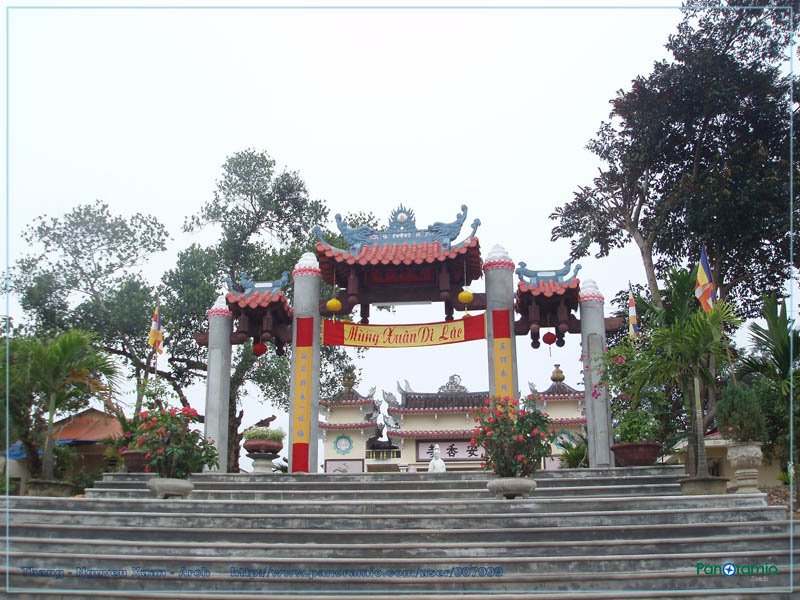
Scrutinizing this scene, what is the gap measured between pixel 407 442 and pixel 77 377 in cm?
1946

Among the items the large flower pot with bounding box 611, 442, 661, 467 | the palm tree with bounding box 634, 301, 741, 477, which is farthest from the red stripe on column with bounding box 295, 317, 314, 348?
the palm tree with bounding box 634, 301, 741, 477

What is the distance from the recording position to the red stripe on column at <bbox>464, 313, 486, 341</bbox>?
14.7m

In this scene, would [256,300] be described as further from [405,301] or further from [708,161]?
[708,161]

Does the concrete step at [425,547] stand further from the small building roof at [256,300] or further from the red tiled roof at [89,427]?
the red tiled roof at [89,427]

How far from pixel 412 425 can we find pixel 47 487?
20.4 meters

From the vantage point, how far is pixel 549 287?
14414 millimetres

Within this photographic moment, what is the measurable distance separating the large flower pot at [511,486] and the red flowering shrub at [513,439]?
155 mm

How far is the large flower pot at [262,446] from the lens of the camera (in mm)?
14445

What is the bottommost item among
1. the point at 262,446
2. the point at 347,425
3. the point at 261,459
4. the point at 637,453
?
the point at 261,459

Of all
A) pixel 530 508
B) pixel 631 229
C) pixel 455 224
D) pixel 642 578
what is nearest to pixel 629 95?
pixel 631 229

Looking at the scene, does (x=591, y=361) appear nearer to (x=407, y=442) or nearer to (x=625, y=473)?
(x=625, y=473)

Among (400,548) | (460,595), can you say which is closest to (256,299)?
(400,548)

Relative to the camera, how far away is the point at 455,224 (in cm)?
1547

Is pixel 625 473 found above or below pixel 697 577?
above
